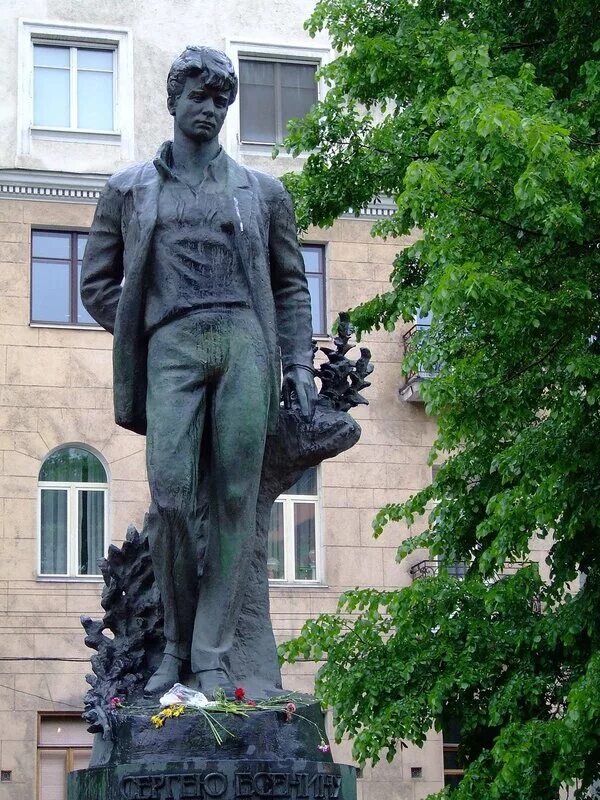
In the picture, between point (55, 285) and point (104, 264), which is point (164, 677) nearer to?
point (104, 264)

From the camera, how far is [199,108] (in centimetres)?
785

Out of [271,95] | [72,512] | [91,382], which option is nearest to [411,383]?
[91,382]

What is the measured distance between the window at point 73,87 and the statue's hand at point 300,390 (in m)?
20.3

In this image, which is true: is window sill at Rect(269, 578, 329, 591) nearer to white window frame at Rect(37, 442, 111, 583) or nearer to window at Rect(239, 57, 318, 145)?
white window frame at Rect(37, 442, 111, 583)

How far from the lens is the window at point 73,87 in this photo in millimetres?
27703

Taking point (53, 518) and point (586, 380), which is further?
point (53, 518)

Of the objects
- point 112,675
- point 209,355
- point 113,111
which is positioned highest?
point 113,111

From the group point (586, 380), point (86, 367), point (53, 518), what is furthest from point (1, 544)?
point (586, 380)

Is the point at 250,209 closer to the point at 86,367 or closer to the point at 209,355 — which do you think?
the point at 209,355

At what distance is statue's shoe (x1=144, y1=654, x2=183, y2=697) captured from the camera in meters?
7.49

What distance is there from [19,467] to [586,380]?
42.4 ft

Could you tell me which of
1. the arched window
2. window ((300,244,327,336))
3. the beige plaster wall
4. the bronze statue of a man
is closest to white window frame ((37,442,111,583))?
the arched window

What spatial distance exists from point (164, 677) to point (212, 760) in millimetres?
654

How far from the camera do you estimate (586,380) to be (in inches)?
595
